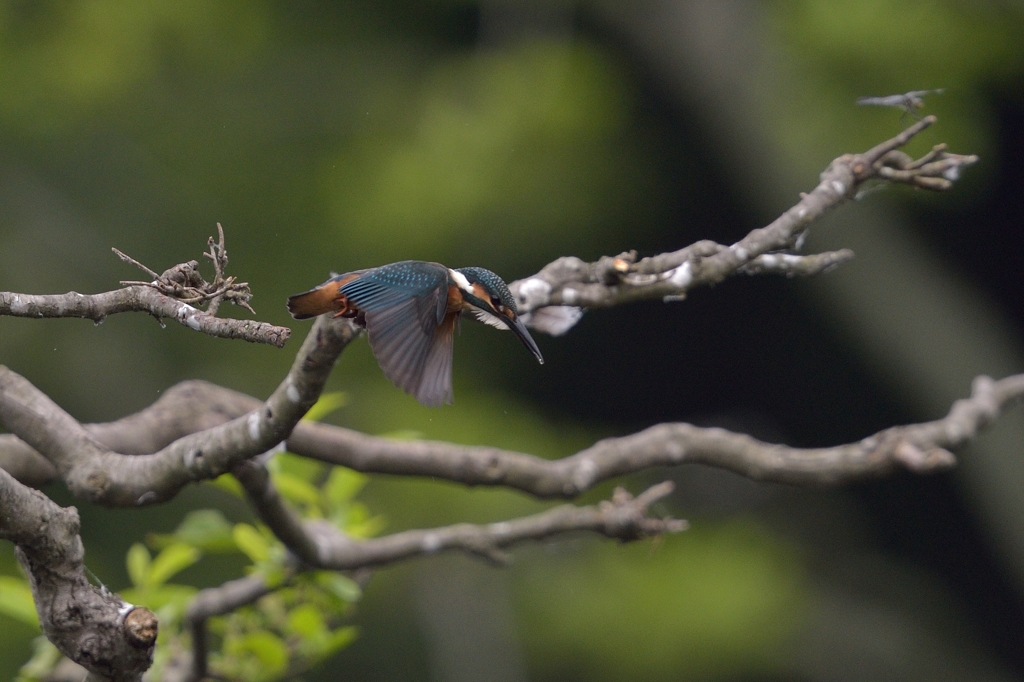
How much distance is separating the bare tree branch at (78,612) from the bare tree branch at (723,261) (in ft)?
2.24

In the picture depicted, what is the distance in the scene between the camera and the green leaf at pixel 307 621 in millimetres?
1923

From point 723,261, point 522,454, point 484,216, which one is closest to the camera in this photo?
point 723,261

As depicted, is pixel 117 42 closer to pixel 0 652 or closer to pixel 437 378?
pixel 0 652

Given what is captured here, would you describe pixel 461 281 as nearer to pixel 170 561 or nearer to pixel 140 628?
pixel 140 628

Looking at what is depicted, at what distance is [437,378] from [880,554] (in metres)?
5.07

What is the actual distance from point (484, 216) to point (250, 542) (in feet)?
11.4

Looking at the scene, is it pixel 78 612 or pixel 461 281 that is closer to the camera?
pixel 78 612

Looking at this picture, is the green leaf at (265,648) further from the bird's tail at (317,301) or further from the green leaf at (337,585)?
the bird's tail at (317,301)

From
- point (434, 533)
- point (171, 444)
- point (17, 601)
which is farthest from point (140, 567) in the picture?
point (171, 444)

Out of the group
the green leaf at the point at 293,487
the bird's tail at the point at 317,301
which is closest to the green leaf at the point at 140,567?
the green leaf at the point at 293,487

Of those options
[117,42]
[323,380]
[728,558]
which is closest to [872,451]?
[323,380]

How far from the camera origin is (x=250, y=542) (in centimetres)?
186

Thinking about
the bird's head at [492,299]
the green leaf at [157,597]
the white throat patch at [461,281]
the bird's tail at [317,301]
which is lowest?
the green leaf at [157,597]

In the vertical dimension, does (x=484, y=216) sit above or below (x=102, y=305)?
above
